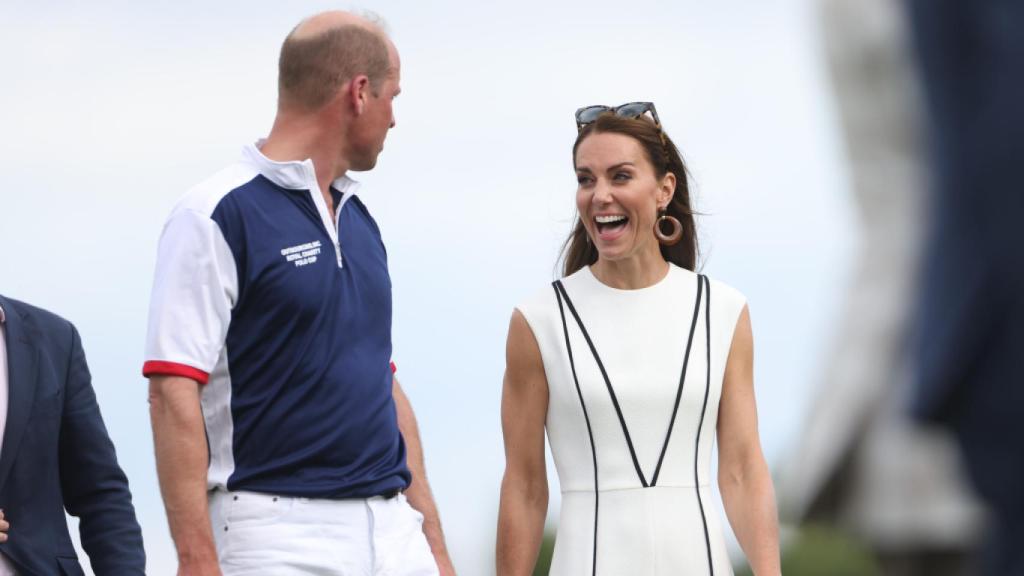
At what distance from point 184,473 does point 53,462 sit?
0.96 meters

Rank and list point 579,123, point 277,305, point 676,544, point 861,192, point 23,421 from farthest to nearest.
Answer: point 579,123 < point 676,544 < point 23,421 < point 277,305 < point 861,192

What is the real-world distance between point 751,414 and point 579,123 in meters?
1.37

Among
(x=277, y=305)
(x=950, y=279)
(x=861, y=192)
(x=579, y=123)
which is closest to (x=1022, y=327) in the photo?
(x=950, y=279)

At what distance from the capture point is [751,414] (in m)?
6.79

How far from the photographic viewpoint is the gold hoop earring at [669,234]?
716 centimetres

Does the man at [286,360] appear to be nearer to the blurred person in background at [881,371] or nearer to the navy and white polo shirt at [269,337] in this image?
the navy and white polo shirt at [269,337]

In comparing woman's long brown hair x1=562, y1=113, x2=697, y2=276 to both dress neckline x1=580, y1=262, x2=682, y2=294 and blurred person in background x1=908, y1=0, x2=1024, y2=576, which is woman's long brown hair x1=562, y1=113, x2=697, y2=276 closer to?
dress neckline x1=580, y1=262, x2=682, y2=294

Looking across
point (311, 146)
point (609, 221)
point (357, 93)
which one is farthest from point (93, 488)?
point (609, 221)

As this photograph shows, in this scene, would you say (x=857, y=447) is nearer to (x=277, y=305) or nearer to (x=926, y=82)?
(x=926, y=82)

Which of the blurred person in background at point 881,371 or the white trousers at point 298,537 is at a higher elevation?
the blurred person in background at point 881,371

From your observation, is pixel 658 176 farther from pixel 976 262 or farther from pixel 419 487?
pixel 976 262

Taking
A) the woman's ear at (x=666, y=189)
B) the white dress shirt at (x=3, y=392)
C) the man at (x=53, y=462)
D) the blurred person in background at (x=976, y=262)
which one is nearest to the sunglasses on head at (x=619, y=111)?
the woman's ear at (x=666, y=189)

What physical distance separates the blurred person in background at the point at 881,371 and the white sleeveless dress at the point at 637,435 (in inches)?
182

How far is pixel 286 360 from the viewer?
17.9 ft
